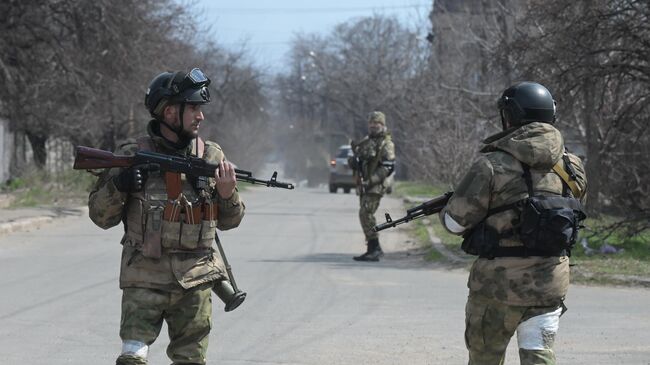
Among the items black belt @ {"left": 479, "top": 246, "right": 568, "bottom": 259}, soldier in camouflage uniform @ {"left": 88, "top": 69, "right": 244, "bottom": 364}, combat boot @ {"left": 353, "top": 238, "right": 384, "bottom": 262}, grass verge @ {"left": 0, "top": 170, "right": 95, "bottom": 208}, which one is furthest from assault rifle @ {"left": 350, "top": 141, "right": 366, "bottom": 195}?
grass verge @ {"left": 0, "top": 170, "right": 95, "bottom": 208}

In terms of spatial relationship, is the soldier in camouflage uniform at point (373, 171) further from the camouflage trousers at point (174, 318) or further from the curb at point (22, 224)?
the camouflage trousers at point (174, 318)

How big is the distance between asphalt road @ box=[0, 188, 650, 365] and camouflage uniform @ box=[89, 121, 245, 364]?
248 cm

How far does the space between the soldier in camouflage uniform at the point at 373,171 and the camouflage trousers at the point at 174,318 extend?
962 centimetres

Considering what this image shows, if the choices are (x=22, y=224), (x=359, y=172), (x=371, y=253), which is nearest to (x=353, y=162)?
(x=359, y=172)

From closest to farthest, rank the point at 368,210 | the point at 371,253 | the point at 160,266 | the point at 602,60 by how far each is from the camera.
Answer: the point at 160,266, the point at 368,210, the point at 371,253, the point at 602,60

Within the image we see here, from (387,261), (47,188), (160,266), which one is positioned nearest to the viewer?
(160,266)

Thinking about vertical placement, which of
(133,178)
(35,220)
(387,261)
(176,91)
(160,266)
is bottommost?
(387,261)

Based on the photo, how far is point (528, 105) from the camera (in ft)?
18.7

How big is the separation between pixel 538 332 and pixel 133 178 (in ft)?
6.50

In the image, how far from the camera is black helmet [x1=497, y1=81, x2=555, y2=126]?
18.7 feet

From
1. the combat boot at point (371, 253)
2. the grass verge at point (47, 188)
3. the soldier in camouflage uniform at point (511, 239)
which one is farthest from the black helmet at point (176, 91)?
the grass verge at point (47, 188)

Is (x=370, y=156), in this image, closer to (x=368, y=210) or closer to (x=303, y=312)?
(x=368, y=210)

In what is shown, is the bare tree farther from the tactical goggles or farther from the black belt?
the tactical goggles

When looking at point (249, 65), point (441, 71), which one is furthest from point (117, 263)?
point (249, 65)
